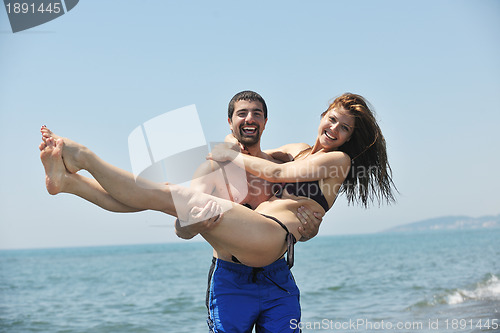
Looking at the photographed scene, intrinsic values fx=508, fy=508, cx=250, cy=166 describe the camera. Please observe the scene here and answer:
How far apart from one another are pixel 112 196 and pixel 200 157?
40.0 inches

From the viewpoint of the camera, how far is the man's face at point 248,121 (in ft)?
14.5

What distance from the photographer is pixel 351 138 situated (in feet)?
15.2

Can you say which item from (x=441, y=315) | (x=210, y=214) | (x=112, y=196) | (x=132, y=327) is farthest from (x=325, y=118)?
(x=132, y=327)

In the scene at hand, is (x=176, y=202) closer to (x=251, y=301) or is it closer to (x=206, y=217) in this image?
(x=206, y=217)

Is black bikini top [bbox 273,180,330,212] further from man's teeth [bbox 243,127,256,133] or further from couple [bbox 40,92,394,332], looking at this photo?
man's teeth [bbox 243,127,256,133]

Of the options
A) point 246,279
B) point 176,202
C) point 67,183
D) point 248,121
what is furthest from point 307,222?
point 67,183

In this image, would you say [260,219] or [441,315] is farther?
[441,315]

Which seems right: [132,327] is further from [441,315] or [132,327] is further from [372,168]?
[372,168]

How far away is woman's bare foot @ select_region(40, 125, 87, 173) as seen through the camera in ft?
11.7

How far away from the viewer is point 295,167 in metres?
4.08

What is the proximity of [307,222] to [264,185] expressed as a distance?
0.57 m

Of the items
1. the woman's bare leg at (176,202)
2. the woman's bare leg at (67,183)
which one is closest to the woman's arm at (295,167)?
the woman's bare leg at (176,202)

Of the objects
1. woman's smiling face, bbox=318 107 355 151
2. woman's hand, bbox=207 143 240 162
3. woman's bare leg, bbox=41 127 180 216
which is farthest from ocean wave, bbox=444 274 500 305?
woman's bare leg, bbox=41 127 180 216

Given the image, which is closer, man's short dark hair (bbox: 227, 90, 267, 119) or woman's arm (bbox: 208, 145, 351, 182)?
woman's arm (bbox: 208, 145, 351, 182)
